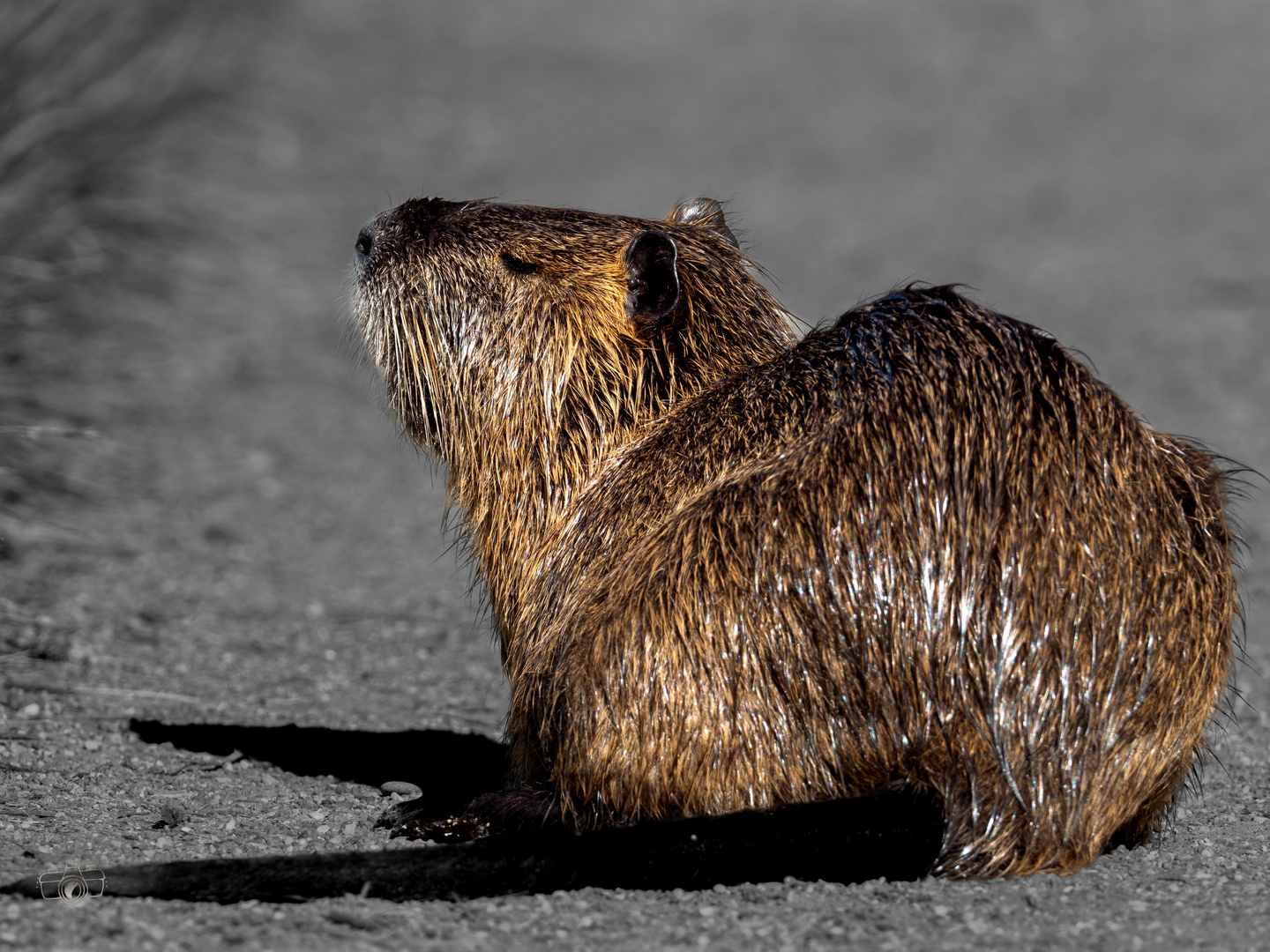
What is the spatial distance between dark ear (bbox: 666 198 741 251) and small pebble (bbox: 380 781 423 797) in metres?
1.38

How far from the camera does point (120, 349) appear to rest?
690 centimetres

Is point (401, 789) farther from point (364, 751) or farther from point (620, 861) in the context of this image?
point (620, 861)

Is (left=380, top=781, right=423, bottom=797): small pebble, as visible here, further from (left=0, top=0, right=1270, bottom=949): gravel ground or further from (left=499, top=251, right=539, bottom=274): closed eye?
(left=499, top=251, right=539, bottom=274): closed eye

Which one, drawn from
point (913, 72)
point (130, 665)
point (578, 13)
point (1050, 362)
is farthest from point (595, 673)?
point (578, 13)

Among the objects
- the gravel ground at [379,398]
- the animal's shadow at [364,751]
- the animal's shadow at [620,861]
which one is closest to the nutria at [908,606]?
the animal's shadow at [620,861]

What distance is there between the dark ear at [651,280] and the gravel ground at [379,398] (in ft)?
2.48

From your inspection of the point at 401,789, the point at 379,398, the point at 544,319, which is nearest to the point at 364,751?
the point at 401,789

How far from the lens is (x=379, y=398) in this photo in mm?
3531

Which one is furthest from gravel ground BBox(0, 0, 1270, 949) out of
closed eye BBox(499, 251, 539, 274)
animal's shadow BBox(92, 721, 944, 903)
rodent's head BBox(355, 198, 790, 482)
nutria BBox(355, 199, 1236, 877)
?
closed eye BBox(499, 251, 539, 274)

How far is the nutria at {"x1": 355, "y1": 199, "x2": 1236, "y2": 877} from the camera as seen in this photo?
8.12 ft

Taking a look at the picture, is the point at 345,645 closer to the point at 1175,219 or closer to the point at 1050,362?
the point at 1050,362

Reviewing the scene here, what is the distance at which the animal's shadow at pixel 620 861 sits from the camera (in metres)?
2.44

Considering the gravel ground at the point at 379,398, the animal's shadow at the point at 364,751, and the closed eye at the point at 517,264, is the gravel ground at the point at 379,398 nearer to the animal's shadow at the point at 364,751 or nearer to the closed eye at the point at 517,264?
the animal's shadow at the point at 364,751

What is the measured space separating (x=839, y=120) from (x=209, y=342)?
6199 mm
